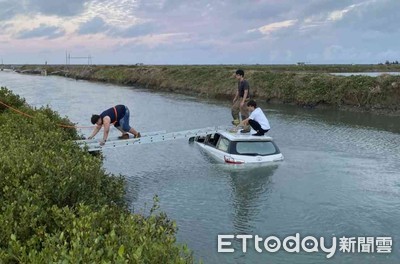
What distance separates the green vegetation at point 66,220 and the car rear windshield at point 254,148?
25.7 ft

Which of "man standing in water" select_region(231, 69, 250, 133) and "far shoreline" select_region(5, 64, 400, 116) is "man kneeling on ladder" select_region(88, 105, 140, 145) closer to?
"man standing in water" select_region(231, 69, 250, 133)

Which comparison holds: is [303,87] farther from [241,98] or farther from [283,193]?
[283,193]

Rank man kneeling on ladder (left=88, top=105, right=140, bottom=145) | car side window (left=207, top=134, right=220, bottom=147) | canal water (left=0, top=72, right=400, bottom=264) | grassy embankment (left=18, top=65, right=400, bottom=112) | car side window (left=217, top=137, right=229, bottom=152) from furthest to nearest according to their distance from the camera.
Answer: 1. grassy embankment (left=18, top=65, right=400, bottom=112)
2. car side window (left=207, top=134, right=220, bottom=147)
3. car side window (left=217, top=137, right=229, bottom=152)
4. man kneeling on ladder (left=88, top=105, right=140, bottom=145)
5. canal water (left=0, top=72, right=400, bottom=264)

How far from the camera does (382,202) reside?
1330 centimetres

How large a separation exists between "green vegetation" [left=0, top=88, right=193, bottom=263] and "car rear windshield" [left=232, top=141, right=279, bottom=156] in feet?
25.7

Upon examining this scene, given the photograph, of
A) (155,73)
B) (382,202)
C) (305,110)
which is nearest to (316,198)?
(382,202)

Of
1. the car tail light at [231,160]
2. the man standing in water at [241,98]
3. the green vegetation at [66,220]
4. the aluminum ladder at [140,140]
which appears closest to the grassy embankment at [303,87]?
the man standing in water at [241,98]

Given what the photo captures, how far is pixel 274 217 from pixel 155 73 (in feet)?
240

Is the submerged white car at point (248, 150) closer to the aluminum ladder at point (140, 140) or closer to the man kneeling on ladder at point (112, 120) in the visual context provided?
the aluminum ladder at point (140, 140)

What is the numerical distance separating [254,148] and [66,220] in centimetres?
1198

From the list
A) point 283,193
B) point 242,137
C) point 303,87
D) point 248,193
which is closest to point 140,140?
point 242,137

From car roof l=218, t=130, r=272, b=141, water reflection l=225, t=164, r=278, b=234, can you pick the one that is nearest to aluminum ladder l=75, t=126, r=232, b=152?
car roof l=218, t=130, r=272, b=141

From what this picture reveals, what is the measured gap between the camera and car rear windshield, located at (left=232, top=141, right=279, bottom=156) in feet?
57.1

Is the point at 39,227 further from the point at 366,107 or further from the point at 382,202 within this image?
the point at 366,107
